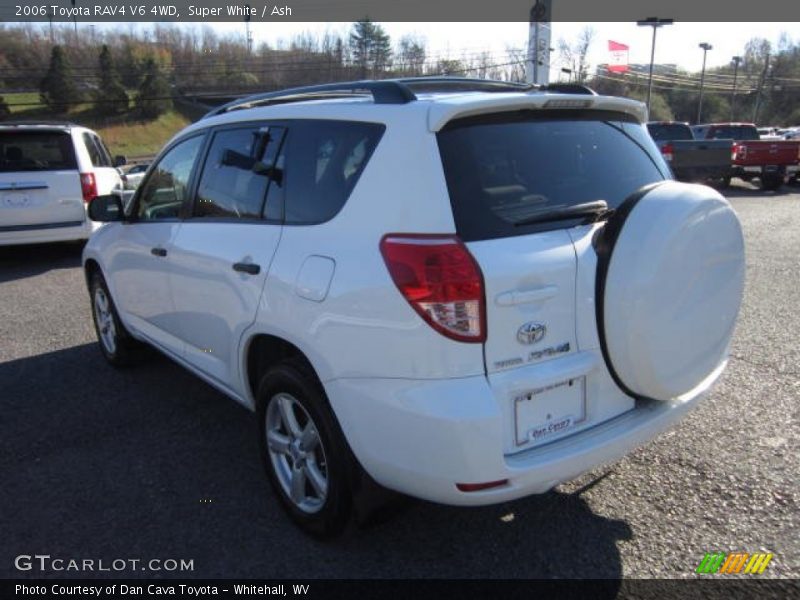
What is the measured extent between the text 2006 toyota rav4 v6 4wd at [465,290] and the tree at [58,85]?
6880cm

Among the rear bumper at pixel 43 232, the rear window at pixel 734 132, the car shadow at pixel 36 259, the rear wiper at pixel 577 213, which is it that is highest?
the rear wiper at pixel 577 213

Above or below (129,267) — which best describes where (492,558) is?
below

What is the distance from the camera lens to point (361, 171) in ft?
8.43

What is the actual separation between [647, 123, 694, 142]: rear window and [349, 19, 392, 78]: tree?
18.4 meters

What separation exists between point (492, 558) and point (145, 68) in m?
71.9

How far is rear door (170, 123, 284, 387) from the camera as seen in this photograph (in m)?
3.02

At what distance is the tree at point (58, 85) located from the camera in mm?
61750

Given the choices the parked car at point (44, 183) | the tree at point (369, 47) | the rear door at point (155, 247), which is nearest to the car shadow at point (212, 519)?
the rear door at point (155, 247)

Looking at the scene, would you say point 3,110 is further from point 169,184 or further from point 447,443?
point 447,443

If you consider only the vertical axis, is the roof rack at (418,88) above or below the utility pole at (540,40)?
below

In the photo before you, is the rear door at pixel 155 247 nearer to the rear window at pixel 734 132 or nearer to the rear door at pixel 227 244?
the rear door at pixel 227 244

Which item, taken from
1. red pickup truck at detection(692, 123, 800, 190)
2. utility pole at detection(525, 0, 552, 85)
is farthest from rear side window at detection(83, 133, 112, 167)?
red pickup truck at detection(692, 123, 800, 190)

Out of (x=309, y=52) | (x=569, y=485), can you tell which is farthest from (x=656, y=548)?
(x=309, y=52)

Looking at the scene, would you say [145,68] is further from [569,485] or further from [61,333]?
[569,485]
